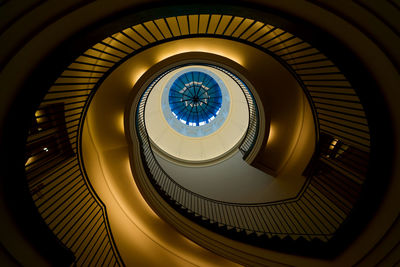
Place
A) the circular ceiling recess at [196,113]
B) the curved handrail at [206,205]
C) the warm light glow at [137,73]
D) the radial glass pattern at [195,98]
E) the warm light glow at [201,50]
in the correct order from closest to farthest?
the warm light glow at [201,50] → the warm light glow at [137,73] → the curved handrail at [206,205] → the circular ceiling recess at [196,113] → the radial glass pattern at [195,98]

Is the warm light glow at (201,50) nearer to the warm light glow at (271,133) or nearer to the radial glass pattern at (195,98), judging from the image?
the warm light glow at (271,133)

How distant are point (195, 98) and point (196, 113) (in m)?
1.09

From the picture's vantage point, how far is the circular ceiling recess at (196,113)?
10766mm

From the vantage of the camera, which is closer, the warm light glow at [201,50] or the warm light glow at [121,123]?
the warm light glow at [201,50]

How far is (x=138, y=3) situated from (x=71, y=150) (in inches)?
153

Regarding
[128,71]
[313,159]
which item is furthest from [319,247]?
[128,71]

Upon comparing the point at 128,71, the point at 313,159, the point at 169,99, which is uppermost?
the point at 169,99

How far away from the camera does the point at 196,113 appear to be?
12.0m

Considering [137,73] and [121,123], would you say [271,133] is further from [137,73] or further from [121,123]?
[121,123]

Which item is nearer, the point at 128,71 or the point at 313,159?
the point at 128,71

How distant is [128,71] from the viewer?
14.8 feet

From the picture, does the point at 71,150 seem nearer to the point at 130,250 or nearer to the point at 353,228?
the point at 130,250

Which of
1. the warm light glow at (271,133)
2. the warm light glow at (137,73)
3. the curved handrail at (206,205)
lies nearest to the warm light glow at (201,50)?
the warm light glow at (137,73)

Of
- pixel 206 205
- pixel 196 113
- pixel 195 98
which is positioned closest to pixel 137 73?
pixel 206 205
